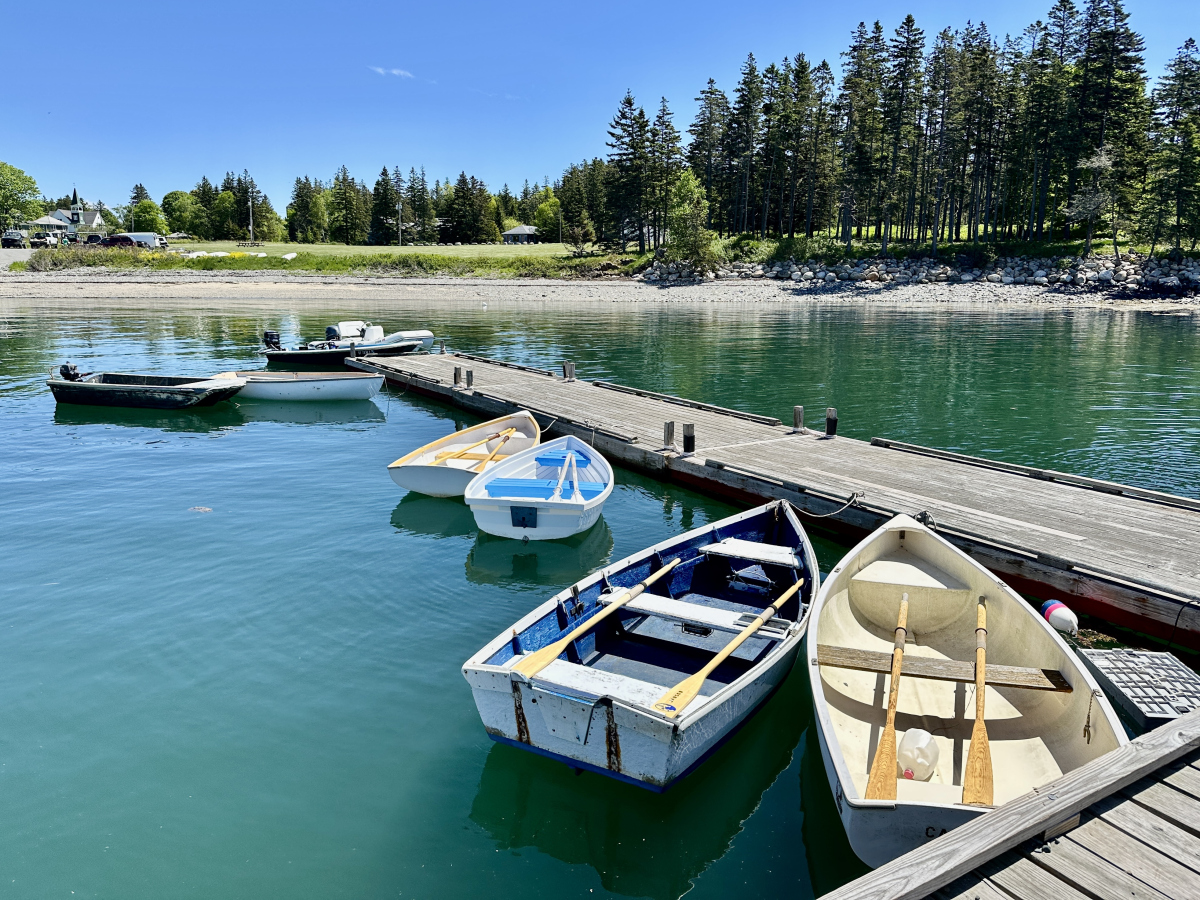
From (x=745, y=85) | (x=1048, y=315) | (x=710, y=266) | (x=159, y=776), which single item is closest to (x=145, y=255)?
(x=710, y=266)

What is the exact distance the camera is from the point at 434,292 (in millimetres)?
80438

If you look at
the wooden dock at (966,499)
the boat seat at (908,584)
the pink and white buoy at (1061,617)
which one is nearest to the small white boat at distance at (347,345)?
the wooden dock at (966,499)


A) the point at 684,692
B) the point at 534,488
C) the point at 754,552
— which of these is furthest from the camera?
the point at 534,488

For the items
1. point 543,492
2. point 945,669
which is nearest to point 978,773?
point 945,669

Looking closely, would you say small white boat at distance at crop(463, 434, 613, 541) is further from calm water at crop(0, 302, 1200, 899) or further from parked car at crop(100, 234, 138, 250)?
parked car at crop(100, 234, 138, 250)

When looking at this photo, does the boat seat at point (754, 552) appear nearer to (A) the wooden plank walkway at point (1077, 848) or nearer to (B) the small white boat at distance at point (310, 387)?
(A) the wooden plank walkway at point (1077, 848)

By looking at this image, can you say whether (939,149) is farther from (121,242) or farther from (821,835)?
(121,242)

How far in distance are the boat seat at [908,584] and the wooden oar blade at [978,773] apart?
2.67 m

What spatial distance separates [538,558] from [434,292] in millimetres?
72427

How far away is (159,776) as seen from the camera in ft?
22.9

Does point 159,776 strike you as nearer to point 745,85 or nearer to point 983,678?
point 983,678

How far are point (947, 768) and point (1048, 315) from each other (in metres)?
56.2

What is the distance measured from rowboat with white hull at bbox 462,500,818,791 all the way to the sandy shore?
6030cm

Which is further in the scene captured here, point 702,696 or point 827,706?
point 702,696
